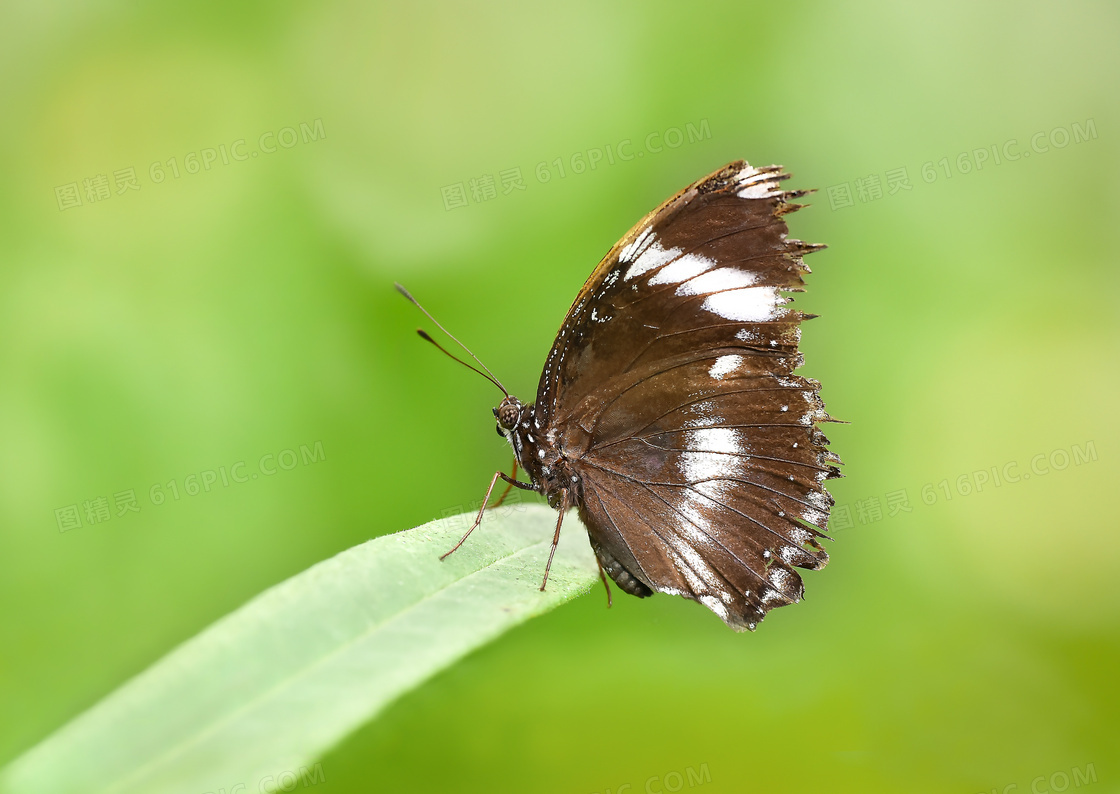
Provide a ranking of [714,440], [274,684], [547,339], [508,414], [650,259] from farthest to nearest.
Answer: [547,339] < [714,440] < [508,414] < [650,259] < [274,684]

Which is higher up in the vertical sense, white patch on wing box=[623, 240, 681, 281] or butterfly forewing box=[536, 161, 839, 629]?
white patch on wing box=[623, 240, 681, 281]

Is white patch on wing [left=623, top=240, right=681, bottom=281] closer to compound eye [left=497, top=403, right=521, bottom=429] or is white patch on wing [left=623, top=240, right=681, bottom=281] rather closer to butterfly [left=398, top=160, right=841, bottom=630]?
butterfly [left=398, top=160, right=841, bottom=630]

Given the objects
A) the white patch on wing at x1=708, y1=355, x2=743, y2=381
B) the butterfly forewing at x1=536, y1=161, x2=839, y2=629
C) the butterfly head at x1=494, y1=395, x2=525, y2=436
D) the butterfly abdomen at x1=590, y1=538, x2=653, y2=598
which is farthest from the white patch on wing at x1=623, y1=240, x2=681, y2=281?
the butterfly abdomen at x1=590, y1=538, x2=653, y2=598

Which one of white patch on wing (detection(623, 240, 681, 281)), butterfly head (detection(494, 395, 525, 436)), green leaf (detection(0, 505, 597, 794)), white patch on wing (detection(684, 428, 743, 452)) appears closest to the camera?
green leaf (detection(0, 505, 597, 794))

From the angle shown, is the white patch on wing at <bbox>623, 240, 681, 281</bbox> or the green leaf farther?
the white patch on wing at <bbox>623, 240, 681, 281</bbox>

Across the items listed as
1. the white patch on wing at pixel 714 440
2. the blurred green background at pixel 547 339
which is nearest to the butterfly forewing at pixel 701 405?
the white patch on wing at pixel 714 440

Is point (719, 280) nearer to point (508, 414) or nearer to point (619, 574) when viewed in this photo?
point (508, 414)

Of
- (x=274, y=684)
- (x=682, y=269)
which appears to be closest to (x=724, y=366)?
(x=682, y=269)
